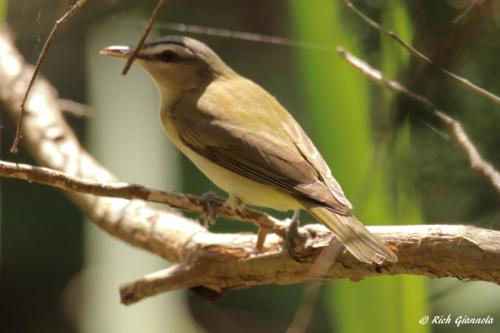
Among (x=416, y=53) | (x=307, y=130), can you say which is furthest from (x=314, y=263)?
(x=307, y=130)

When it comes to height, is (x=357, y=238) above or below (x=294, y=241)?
above

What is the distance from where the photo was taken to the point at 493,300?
11.2ft

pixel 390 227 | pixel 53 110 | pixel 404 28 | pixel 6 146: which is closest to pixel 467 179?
pixel 404 28

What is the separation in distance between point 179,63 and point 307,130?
1.07 metres

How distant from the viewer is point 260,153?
2.71 m

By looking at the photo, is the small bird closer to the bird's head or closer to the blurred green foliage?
the bird's head

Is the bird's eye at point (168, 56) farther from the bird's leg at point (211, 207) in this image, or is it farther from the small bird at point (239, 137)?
the bird's leg at point (211, 207)

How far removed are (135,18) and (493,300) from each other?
1993 millimetres

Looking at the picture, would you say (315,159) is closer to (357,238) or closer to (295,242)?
(295,242)

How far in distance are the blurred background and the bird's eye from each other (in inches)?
5.8

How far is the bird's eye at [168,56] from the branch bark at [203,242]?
0.54m

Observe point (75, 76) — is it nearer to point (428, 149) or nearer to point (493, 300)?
point (493, 300)

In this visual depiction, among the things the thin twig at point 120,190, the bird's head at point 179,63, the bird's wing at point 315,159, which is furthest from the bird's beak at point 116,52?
the thin twig at point 120,190

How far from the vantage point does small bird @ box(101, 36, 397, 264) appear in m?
2.51
